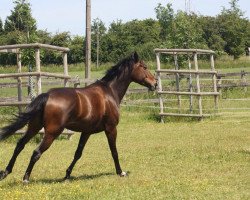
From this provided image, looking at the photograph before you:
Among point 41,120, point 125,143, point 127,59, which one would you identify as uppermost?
point 127,59

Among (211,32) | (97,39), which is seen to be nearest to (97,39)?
(97,39)

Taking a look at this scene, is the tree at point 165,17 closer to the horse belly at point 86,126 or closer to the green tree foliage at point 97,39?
the green tree foliage at point 97,39

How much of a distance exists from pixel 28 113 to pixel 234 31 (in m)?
64.4

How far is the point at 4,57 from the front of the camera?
6206 centimetres

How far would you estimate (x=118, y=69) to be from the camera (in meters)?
10.3

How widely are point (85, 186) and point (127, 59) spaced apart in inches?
110

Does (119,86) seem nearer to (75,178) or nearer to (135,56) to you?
(135,56)

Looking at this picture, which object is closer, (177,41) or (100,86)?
(100,86)

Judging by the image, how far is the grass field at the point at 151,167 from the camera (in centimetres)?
809

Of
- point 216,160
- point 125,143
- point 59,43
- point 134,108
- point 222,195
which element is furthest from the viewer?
point 59,43

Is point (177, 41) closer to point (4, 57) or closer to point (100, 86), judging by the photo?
point (100, 86)

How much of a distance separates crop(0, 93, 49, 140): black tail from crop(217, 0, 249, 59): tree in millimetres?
62427

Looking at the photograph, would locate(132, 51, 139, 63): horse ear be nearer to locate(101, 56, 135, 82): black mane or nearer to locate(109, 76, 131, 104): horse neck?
locate(101, 56, 135, 82): black mane

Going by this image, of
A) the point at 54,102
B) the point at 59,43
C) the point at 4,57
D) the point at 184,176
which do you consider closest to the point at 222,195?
the point at 184,176
